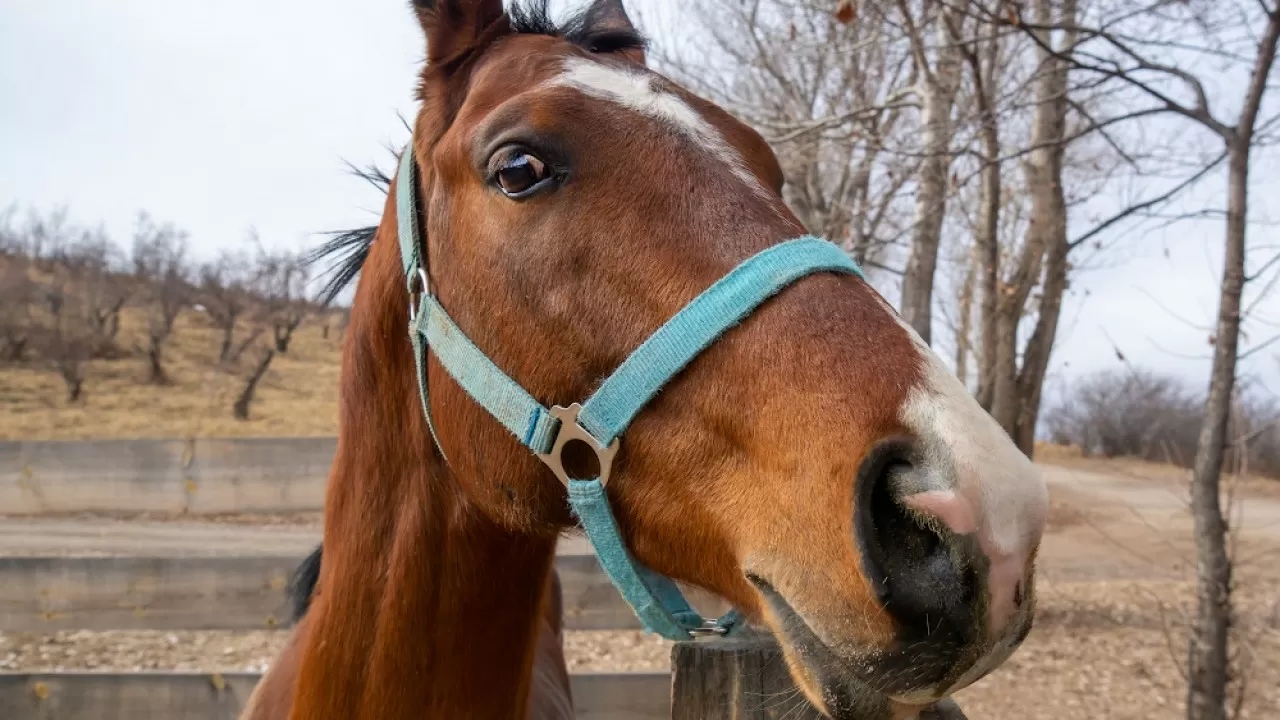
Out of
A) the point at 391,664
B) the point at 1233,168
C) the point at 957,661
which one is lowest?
the point at 391,664

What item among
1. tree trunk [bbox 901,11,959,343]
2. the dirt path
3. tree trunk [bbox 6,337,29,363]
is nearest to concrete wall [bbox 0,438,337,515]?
the dirt path

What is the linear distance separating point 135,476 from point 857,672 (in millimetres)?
11027

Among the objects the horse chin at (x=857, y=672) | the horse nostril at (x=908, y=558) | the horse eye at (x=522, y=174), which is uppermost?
the horse eye at (x=522, y=174)

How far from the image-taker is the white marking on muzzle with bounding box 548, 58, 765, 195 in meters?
1.55

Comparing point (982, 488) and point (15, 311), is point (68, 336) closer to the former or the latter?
point (15, 311)

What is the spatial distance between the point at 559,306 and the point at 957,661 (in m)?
0.90

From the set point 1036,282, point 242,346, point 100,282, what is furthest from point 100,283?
point 1036,282

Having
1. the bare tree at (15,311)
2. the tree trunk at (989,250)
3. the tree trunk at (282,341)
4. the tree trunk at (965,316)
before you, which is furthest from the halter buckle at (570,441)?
the bare tree at (15,311)

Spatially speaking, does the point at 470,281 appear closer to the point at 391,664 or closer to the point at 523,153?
the point at 523,153

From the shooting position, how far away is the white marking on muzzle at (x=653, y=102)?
5.07 feet

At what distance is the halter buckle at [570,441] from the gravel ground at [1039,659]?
4957 millimetres

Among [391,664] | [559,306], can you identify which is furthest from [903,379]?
[391,664]

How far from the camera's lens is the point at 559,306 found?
1496 mm

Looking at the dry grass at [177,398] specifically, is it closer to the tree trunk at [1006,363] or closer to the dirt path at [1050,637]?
the dirt path at [1050,637]
